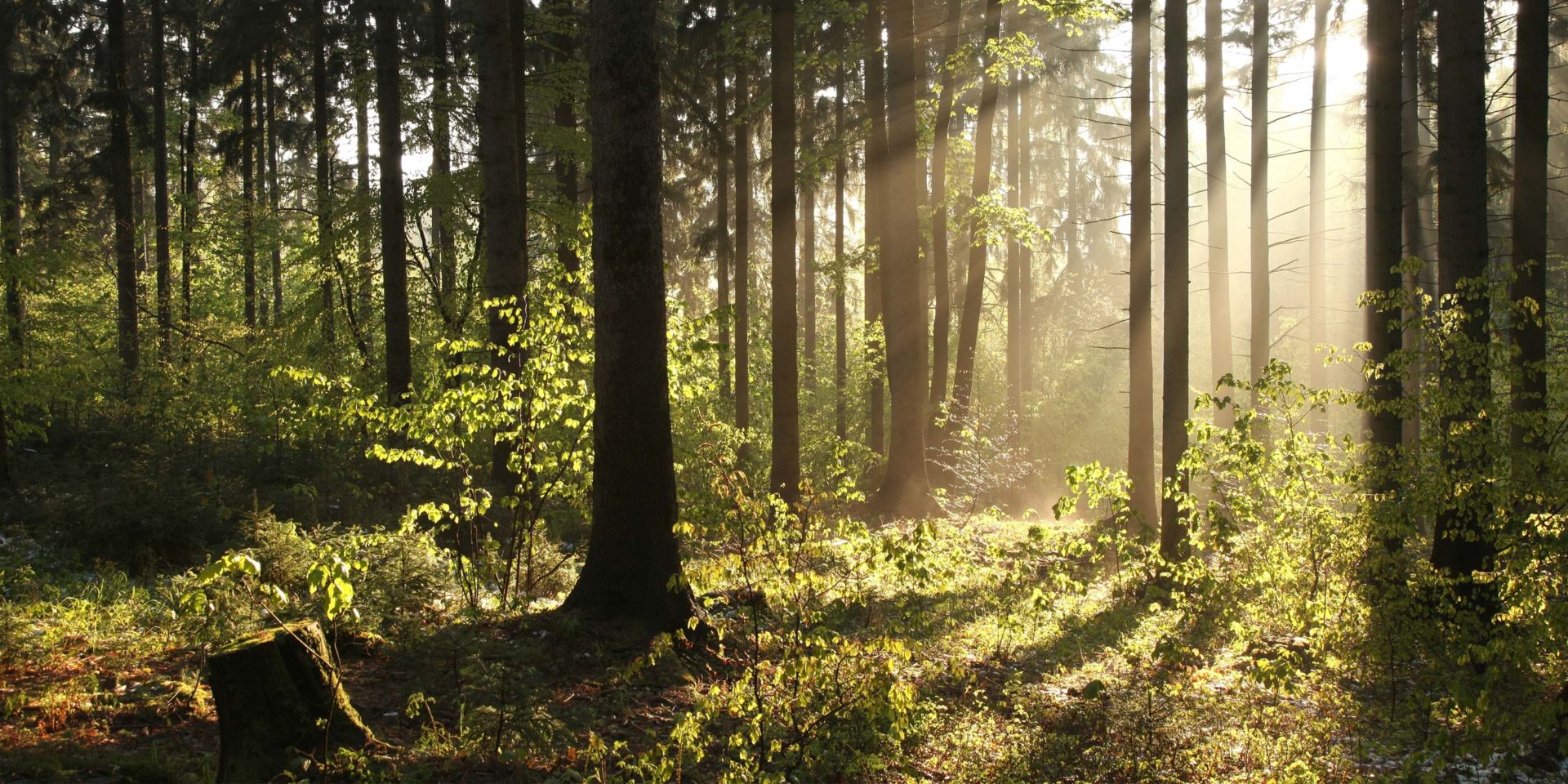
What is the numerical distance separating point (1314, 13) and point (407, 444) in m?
23.9

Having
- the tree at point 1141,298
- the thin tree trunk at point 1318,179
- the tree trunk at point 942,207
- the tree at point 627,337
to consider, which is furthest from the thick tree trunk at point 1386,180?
the thin tree trunk at point 1318,179

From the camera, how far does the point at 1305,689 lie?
7.38 m

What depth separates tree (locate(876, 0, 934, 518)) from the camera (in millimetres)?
14055

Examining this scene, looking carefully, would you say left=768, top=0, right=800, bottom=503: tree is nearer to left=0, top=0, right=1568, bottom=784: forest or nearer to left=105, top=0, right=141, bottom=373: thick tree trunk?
left=0, top=0, right=1568, bottom=784: forest

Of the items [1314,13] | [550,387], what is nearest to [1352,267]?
[1314,13]

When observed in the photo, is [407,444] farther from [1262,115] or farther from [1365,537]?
[1262,115]

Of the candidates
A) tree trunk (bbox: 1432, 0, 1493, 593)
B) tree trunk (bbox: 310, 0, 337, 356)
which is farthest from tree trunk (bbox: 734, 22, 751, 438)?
tree trunk (bbox: 1432, 0, 1493, 593)

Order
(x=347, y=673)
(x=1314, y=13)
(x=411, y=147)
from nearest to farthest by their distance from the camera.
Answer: (x=347, y=673) → (x=411, y=147) → (x=1314, y=13)

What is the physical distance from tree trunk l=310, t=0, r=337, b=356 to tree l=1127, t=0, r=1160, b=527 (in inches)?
460

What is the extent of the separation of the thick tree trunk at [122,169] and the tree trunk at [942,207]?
52.0 feet

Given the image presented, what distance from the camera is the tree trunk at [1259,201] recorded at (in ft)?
67.6

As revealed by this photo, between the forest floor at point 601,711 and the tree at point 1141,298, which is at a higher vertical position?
the tree at point 1141,298

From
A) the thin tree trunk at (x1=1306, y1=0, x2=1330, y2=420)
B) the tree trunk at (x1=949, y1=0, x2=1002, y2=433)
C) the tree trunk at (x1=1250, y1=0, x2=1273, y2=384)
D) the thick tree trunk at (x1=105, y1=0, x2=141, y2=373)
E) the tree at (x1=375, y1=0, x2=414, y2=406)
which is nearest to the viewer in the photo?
the tree at (x1=375, y1=0, x2=414, y2=406)

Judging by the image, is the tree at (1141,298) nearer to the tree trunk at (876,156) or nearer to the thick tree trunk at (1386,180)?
the thick tree trunk at (1386,180)
